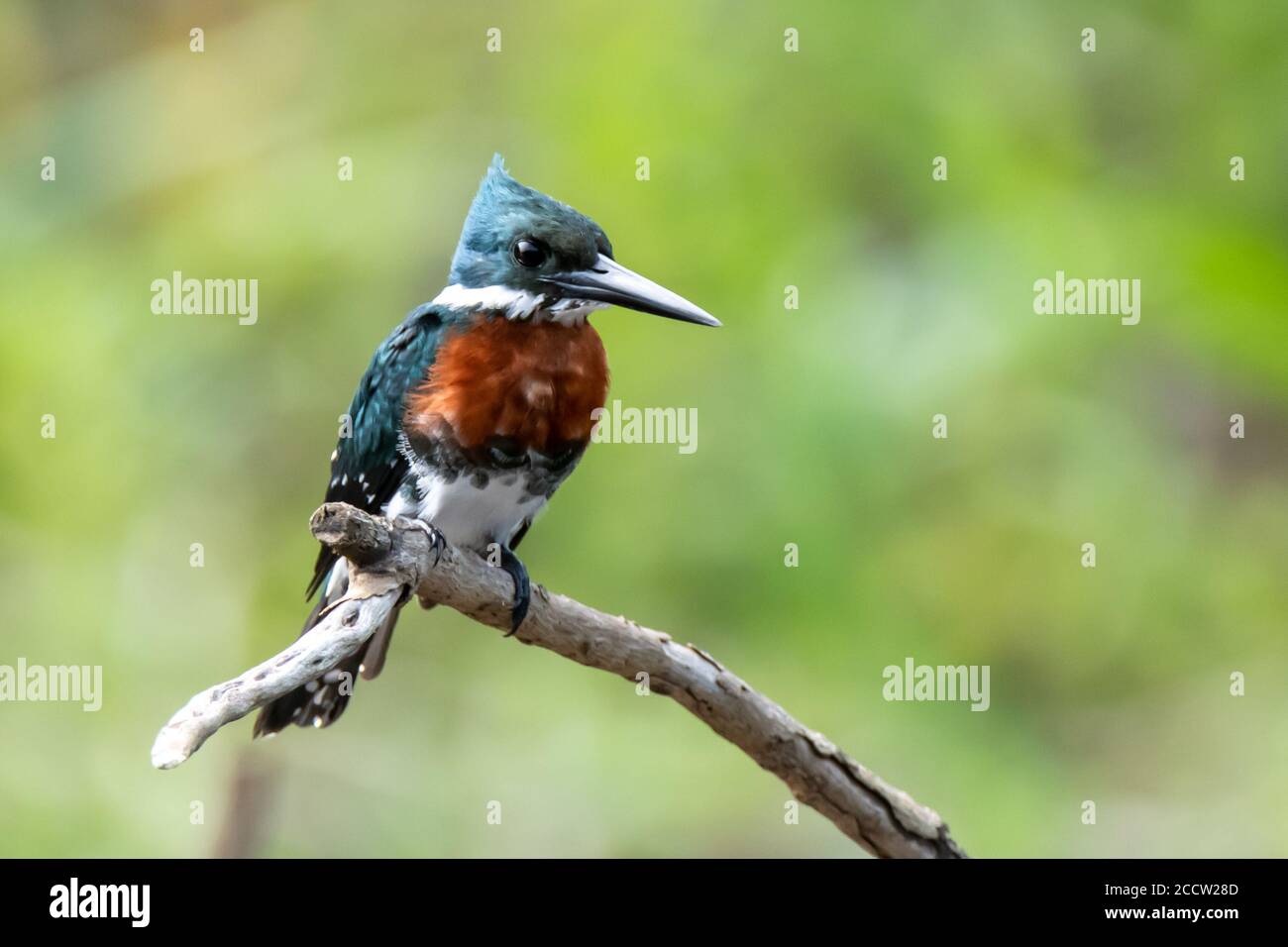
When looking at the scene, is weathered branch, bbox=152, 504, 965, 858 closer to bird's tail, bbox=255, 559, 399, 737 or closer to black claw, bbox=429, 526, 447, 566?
black claw, bbox=429, 526, 447, 566

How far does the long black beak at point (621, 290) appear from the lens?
3783 millimetres

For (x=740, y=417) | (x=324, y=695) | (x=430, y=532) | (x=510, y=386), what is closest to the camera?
(x=430, y=532)

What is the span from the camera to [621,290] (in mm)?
3783

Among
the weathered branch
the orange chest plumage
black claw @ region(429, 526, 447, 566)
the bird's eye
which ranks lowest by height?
the weathered branch

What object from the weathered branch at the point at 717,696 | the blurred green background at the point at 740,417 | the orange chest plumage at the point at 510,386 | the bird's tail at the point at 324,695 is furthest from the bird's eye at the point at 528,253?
the blurred green background at the point at 740,417

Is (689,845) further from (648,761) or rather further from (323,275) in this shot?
(323,275)

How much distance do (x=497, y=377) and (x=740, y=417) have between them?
2296 mm

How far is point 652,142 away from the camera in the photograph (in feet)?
19.0

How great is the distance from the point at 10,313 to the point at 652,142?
8.82 feet

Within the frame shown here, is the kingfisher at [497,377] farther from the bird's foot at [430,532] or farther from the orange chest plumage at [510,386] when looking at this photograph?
the bird's foot at [430,532]

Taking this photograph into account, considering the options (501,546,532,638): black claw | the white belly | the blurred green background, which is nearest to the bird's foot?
(501,546,532,638): black claw

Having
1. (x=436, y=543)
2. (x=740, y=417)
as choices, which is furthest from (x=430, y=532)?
(x=740, y=417)

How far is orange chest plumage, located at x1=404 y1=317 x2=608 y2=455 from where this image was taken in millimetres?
3764

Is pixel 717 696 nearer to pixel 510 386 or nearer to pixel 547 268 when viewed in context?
pixel 510 386
